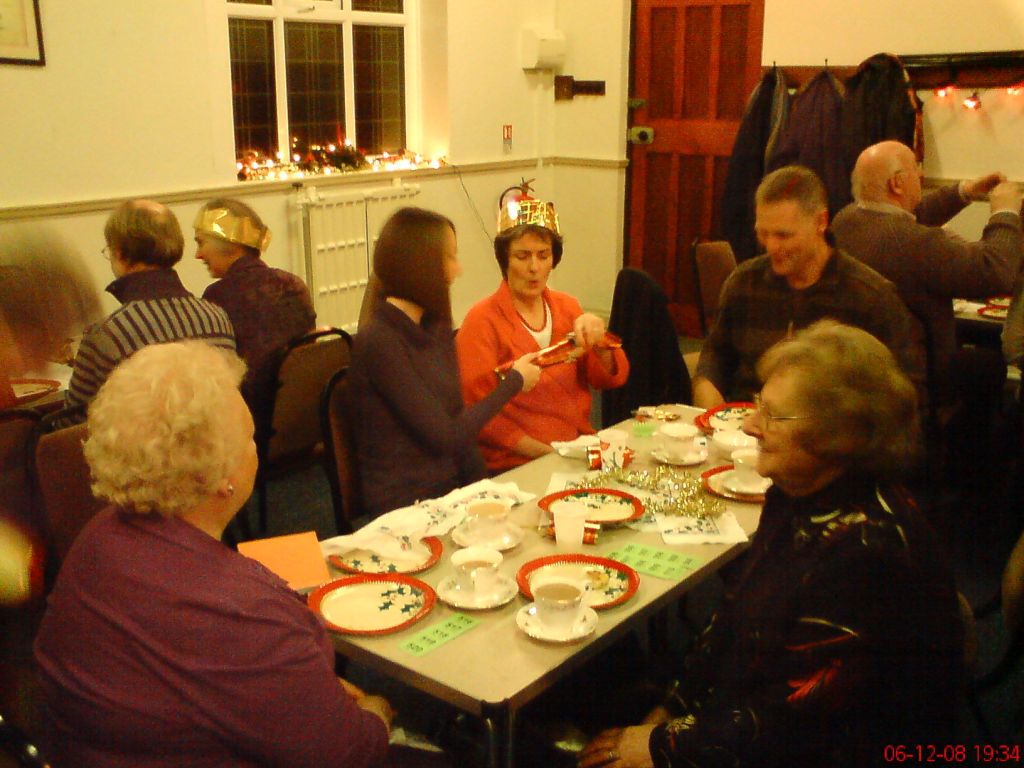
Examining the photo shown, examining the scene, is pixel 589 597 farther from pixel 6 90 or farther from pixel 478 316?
pixel 6 90

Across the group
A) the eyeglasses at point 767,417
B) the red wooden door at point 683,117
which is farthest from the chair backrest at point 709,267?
the eyeglasses at point 767,417

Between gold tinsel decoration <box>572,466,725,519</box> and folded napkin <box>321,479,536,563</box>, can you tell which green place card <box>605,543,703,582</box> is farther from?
folded napkin <box>321,479,536,563</box>

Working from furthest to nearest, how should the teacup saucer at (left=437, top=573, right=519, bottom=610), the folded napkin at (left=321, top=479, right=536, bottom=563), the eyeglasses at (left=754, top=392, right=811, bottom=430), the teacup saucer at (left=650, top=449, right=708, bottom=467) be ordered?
the teacup saucer at (left=650, top=449, right=708, bottom=467) → the folded napkin at (left=321, top=479, right=536, bottom=563) → the teacup saucer at (left=437, top=573, right=519, bottom=610) → the eyeglasses at (left=754, top=392, right=811, bottom=430)

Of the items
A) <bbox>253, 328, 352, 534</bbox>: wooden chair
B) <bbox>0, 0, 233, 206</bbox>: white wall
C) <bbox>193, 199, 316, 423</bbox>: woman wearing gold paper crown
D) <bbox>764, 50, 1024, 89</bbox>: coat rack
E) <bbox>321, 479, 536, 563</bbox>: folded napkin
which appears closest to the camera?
<bbox>321, 479, 536, 563</bbox>: folded napkin

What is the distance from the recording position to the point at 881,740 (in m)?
1.45

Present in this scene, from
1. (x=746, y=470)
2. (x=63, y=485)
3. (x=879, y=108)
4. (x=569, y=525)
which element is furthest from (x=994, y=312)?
(x=63, y=485)

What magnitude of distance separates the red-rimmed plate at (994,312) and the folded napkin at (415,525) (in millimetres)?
2702

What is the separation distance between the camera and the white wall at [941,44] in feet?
16.9

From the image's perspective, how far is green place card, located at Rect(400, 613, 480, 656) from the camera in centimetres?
162

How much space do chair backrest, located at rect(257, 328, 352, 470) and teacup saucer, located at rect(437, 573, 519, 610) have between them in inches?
56.6

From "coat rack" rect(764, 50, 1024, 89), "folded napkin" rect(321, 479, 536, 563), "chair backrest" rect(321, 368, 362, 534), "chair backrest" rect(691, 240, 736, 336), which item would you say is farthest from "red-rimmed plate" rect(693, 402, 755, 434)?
"coat rack" rect(764, 50, 1024, 89)

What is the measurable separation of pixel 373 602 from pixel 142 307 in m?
1.49

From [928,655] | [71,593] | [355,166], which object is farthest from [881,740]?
[355,166]

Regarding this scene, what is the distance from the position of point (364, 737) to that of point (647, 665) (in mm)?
966
